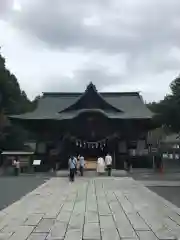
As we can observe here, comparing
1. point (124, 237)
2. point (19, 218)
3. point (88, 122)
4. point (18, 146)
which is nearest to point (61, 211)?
point (19, 218)

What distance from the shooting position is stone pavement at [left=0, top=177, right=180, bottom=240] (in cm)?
829

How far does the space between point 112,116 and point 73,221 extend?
29.8m

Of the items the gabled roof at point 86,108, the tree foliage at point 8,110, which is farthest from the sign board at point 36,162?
the tree foliage at point 8,110

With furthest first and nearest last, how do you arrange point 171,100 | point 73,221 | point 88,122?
point 171,100, point 88,122, point 73,221

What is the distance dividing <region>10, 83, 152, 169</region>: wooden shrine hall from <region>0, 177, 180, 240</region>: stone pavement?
2430 centimetres

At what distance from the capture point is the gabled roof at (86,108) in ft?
133

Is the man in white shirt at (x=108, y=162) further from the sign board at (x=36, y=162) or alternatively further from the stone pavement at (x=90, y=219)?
the stone pavement at (x=90, y=219)

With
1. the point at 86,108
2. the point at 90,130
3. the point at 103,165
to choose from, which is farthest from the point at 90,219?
the point at 86,108

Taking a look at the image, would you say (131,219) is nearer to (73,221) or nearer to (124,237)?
(73,221)

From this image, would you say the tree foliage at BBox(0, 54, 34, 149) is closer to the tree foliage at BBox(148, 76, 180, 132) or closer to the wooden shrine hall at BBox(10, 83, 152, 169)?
the wooden shrine hall at BBox(10, 83, 152, 169)

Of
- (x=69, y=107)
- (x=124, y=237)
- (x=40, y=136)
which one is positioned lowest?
(x=124, y=237)

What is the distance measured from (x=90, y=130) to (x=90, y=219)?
2949cm

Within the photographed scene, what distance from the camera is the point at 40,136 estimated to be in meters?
42.2

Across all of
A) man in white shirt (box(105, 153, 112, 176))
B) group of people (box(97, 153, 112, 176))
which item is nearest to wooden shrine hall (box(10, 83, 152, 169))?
group of people (box(97, 153, 112, 176))
